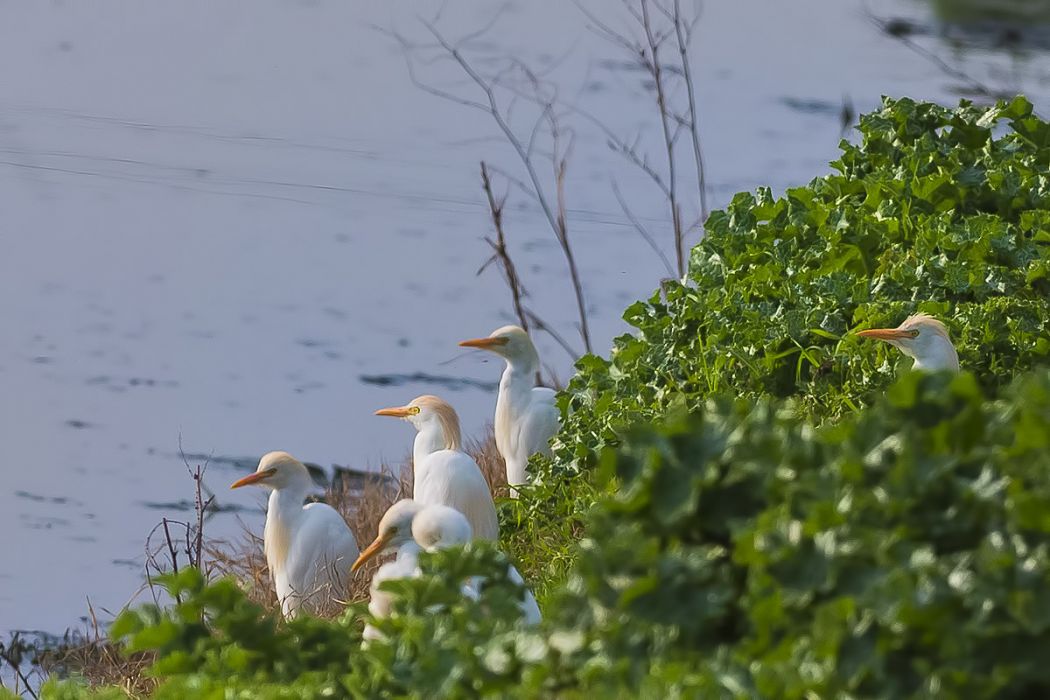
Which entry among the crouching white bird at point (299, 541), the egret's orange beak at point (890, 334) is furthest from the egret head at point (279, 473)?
the egret's orange beak at point (890, 334)

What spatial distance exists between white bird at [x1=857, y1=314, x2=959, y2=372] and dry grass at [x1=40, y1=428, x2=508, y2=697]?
1.66 meters

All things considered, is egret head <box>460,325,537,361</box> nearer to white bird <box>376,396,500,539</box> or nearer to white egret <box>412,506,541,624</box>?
white bird <box>376,396,500,539</box>

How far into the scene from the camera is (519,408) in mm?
5574

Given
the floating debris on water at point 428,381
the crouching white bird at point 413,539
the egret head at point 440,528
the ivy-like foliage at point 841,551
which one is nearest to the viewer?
the ivy-like foliage at point 841,551

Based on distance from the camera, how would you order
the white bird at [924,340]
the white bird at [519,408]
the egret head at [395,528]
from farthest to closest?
the white bird at [519,408], the white bird at [924,340], the egret head at [395,528]

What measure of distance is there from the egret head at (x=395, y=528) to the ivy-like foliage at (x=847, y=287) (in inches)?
32.9

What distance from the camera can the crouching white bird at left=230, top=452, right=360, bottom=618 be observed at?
15.6 feet

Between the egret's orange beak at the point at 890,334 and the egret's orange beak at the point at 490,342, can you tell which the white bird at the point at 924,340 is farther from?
the egret's orange beak at the point at 490,342

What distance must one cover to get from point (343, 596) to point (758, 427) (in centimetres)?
307

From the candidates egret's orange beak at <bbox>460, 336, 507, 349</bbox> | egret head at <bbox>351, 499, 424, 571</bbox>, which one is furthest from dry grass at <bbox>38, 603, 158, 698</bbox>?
egret's orange beak at <bbox>460, 336, 507, 349</bbox>

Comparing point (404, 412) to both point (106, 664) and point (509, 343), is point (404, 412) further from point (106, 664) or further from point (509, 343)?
point (106, 664)

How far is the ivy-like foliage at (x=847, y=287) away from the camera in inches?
166

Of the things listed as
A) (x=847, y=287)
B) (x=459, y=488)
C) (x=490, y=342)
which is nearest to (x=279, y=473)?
(x=459, y=488)

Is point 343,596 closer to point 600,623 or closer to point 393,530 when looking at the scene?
point 393,530
